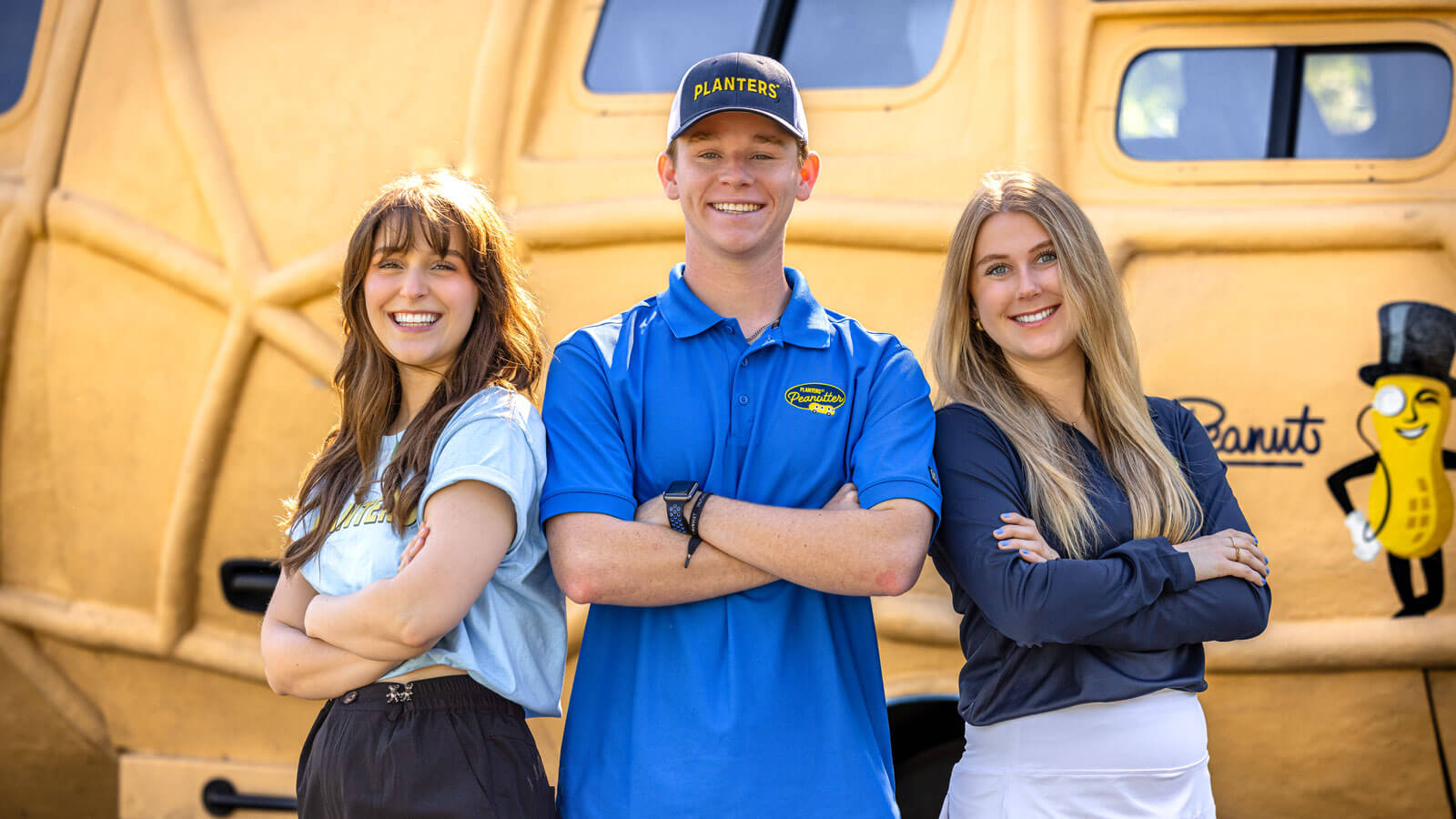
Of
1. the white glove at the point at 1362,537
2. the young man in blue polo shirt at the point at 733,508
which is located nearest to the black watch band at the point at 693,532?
the young man in blue polo shirt at the point at 733,508

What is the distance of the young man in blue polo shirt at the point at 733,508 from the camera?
2.08 metres

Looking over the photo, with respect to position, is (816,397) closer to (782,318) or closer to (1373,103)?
(782,318)

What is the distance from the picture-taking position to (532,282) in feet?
11.4

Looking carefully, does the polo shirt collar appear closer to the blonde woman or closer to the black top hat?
the blonde woman

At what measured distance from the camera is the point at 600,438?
2193 millimetres

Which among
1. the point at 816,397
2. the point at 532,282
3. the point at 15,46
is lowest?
the point at 816,397

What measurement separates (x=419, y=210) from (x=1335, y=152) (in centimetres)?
238

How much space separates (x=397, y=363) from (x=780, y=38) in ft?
5.44

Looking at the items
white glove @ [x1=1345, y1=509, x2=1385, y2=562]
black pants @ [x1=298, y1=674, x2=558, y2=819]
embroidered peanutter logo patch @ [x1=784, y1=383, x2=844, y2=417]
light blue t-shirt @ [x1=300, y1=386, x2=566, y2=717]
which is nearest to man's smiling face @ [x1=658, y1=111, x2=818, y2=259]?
embroidered peanutter logo patch @ [x1=784, y1=383, x2=844, y2=417]

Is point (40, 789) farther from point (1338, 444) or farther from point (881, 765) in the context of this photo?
point (1338, 444)

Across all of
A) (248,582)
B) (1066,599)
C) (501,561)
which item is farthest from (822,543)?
Result: (248,582)

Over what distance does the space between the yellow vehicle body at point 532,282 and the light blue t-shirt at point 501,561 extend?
60 centimetres

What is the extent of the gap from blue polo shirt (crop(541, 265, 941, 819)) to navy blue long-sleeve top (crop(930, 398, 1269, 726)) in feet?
0.38

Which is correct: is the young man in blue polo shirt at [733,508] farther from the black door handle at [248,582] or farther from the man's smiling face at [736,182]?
the black door handle at [248,582]
